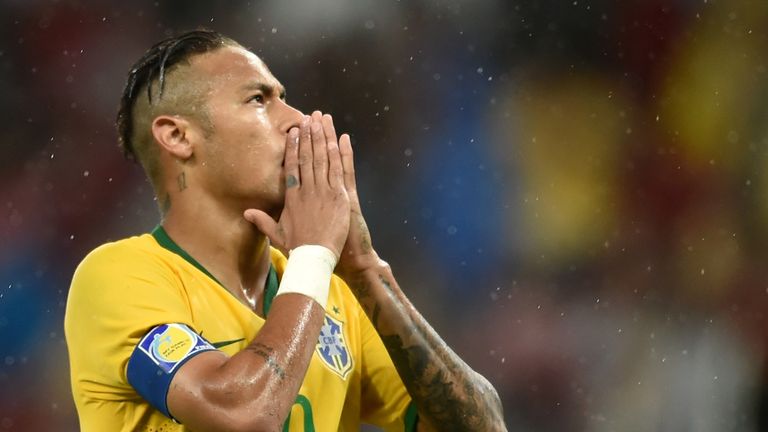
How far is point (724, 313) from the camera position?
570 centimetres

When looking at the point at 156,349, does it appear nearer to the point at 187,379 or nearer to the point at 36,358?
the point at 187,379

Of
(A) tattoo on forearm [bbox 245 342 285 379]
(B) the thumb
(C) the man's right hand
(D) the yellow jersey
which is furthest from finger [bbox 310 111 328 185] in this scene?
(A) tattoo on forearm [bbox 245 342 285 379]

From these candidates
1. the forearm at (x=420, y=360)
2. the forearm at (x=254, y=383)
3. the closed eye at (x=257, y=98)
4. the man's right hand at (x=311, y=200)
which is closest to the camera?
the forearm at (x=254, y=383)

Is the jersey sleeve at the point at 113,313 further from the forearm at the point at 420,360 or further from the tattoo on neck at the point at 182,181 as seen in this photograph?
the forearm at the point at 420,360

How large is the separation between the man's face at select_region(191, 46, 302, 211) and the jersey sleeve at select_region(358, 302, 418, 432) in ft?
1.62

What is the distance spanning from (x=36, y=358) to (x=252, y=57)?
2553 millimetres

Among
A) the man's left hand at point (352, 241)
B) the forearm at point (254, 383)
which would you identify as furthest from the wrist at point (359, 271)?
the forearm at point (254, 383)

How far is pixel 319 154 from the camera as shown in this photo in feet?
8.10

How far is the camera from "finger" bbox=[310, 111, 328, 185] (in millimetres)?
2438

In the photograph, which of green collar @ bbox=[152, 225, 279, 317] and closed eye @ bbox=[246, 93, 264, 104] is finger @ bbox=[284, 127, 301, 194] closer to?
closed eye @ bbox=[246, 93, 264, 104]

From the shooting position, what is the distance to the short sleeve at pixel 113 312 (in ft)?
7.24

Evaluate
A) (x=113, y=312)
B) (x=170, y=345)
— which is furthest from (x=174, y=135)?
(x=170, y=345)

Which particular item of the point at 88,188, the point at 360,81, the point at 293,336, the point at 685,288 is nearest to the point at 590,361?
the point at 685,288

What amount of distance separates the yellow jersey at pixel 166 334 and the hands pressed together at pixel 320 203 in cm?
21
